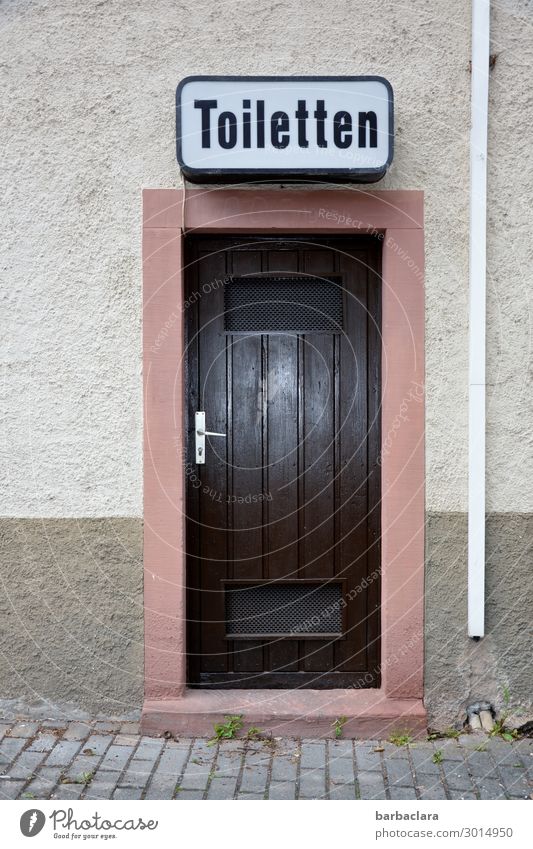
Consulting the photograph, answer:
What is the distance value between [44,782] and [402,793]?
1543 millimetres

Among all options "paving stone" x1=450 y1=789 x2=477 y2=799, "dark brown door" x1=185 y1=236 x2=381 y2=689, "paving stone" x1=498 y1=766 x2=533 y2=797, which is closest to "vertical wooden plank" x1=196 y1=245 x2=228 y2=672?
"dark brown door" x1=185 y1=236 x2=381 y2=689

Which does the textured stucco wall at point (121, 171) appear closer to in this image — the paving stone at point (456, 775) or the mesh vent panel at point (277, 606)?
the mesh vent panel at point (277, 606)

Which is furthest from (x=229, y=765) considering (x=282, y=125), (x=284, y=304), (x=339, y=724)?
(x=282, y=125)

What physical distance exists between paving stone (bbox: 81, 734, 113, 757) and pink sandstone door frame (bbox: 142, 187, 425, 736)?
19cm

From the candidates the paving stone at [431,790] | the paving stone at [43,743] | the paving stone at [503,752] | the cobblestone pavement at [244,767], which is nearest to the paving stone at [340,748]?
the cobblestone pavement at [244,767]

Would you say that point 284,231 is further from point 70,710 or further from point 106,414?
point 70,710

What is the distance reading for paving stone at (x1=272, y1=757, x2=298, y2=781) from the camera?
3.65 meters

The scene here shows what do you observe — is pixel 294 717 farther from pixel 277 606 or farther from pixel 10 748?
pixel 10 748

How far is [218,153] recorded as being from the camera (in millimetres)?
3912

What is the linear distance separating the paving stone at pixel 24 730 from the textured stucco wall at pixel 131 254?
5.6 inches

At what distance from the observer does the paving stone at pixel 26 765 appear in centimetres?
366

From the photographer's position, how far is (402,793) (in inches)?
138

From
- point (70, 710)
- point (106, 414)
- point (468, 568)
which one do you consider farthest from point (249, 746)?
point (106, 414)

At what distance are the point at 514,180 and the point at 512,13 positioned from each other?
2.71ft
